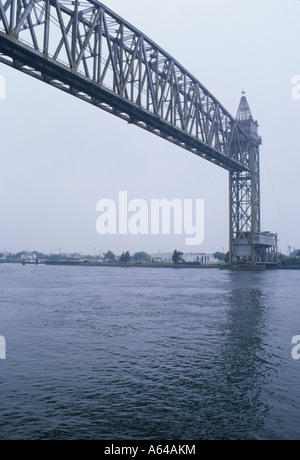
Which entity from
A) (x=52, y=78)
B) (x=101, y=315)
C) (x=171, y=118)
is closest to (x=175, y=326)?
(x=101, y=315)

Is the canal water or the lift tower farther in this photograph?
the lift tower

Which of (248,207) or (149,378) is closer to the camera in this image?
(149,378)

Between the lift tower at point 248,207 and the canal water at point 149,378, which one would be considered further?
the lift tower at point 248,207

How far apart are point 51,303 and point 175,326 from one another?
10748 mm

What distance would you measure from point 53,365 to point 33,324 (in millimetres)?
6529

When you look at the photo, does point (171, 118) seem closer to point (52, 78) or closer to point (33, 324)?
point (52, 78)

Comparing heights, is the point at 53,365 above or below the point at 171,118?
below

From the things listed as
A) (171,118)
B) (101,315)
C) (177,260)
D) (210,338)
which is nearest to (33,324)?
(101,315)
